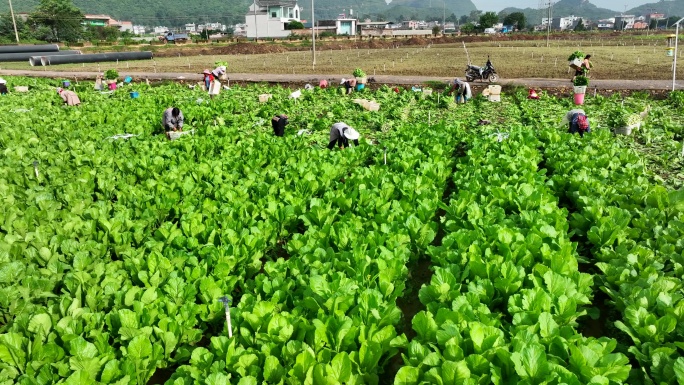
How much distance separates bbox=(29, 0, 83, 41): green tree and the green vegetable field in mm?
63785

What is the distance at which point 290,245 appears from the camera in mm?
5598

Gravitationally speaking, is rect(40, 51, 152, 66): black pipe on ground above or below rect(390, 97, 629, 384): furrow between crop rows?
above

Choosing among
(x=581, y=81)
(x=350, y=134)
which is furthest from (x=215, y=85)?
(x=581, y=81)

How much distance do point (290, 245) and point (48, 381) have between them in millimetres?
2694

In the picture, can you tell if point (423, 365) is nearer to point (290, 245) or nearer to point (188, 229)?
point (290, 245)

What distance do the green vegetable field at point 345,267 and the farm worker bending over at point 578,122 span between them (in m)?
0.59

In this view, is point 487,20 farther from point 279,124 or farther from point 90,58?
point 279,124

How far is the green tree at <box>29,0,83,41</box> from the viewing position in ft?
207

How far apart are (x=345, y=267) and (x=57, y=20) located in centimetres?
7266

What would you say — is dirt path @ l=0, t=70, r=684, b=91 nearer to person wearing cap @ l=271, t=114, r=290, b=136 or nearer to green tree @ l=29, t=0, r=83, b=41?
person wearing cap @ l=271, t=114, r=290, b=136

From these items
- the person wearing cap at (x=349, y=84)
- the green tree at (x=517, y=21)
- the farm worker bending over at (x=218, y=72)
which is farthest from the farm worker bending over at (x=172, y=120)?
the green tree at (x=517, y=21)

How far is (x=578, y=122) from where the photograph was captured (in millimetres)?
10586

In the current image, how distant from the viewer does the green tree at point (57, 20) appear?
6300 cm

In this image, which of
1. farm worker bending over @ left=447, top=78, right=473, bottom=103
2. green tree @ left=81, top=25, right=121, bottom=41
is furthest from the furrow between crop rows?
green tree @ left=81, top=25, right=121, bottom=41
